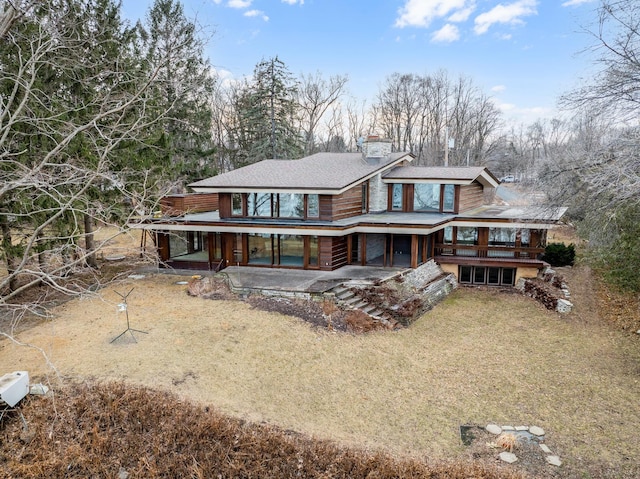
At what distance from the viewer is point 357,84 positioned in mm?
38219

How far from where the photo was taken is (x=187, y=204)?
63.3 ft

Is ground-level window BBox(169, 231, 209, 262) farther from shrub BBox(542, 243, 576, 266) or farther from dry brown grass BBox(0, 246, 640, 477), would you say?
shrub BBox(542, 243, 576, 266)

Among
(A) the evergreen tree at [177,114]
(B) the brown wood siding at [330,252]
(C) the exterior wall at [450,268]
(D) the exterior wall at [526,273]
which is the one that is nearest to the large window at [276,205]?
(B) the brown wood siding at [330,252]

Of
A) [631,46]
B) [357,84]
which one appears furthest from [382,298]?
[357,84]

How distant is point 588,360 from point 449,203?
396 inches

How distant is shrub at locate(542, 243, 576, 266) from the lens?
19.5 metres

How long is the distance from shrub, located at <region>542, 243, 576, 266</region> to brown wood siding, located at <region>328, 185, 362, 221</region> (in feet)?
31.3

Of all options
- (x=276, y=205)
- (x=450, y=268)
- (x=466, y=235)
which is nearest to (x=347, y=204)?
(x=276, y=205)

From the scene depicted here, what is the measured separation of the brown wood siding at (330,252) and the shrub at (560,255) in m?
10.5

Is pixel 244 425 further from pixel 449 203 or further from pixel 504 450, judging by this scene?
pixel 449 203

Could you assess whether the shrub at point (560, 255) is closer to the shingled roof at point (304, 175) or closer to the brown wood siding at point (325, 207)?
the shingled roof at point (304, 175)

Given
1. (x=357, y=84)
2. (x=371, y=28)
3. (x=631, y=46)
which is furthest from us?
(x=357, y=84)

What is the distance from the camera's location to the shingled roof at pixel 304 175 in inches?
661

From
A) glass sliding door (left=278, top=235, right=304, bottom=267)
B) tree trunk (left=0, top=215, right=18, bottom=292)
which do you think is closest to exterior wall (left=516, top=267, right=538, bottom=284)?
glass sliding door (left=278, top=235, right=304, bottom=267)
